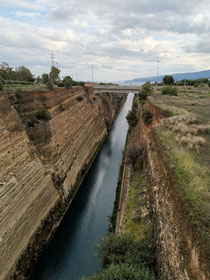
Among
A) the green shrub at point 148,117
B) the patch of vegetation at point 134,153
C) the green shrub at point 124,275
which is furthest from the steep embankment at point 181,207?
the green shrub at point 148,117

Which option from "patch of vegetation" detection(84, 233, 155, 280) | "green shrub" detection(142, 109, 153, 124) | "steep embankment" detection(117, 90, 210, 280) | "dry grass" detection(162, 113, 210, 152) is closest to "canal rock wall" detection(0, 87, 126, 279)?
"patch of vegetation" detection(84, 233, 155, 280)

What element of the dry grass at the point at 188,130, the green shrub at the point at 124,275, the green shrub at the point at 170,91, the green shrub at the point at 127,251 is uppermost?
the green shrub at the point at 170,91

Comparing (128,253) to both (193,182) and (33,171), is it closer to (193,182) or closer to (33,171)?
(193,182)

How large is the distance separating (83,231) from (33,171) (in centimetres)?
542

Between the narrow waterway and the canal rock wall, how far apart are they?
27.7 inches

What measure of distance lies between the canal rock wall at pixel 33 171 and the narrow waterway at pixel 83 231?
0.70 meters

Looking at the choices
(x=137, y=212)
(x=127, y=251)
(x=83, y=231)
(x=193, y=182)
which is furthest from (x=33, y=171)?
(x=193, y=182)

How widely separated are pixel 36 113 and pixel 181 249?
1320 cm

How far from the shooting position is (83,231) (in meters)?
13.5

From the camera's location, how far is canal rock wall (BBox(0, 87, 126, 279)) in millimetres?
9422

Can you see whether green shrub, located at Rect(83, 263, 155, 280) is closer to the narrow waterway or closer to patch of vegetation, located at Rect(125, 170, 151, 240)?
the narrow waterway

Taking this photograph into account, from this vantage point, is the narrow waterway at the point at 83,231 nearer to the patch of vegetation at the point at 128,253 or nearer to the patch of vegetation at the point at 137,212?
the patch of vegetation at the point at 128,253

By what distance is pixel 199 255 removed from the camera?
4.64 meters

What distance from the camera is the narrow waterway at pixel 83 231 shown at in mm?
10859
